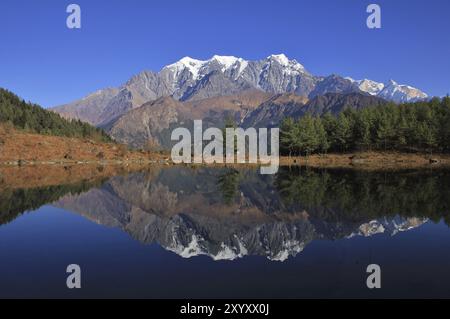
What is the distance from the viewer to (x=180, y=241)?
25.6 meters

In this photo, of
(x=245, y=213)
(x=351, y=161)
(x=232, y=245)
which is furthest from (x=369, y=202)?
(x=351, y=161)

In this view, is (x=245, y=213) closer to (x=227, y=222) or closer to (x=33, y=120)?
(x=227, y=222)

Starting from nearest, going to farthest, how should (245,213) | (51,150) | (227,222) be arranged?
(227,222)
(245,213)
(51,150)

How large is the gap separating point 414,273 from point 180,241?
1346cm

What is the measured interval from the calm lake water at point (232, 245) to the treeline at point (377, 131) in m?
91.4

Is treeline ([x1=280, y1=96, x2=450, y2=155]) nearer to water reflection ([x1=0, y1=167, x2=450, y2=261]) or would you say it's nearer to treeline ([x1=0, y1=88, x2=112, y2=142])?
water reflection ([x1=0, y1=167, x2=450, y2=261])

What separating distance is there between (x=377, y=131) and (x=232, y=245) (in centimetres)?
11905

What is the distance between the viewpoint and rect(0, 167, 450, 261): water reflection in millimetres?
25453

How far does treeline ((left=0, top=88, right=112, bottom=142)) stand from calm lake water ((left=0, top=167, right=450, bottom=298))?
129 meters

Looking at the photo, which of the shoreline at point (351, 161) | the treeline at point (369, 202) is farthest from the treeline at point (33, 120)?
the treeline at point (369, 202)

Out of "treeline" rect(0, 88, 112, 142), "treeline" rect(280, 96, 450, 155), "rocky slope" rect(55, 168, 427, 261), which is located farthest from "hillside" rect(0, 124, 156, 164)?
"rocky slope" rect(55, 168, 427, 261)

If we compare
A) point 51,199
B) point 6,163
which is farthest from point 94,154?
point 51,199

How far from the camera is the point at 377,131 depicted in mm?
132250

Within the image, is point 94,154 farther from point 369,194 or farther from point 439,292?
point 439,292
